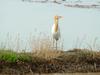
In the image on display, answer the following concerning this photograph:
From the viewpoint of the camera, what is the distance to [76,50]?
13.3 metres

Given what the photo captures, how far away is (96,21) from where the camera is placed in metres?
20.3

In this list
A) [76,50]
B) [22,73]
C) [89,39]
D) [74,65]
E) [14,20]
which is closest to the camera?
[22,73]

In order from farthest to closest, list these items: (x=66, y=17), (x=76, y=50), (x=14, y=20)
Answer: (x=66, y=17) → (x=14, y=20) → (x=76, y=50)

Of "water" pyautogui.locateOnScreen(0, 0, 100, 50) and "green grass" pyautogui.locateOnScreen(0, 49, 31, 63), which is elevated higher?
"water" pyautogui.locateOnScreen(0, 0, 100, 50)

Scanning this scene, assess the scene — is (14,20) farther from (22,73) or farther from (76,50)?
(22,73)

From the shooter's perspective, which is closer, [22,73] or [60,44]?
[22,73]

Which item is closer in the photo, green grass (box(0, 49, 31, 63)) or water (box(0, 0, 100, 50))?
green grass (box(0, 49, 31, 63))

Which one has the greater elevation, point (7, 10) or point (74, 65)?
point (7, 10)

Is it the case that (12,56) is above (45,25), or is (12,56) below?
below

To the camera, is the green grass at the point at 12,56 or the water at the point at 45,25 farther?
the water at the point at 45,25

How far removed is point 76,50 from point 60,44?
98 centimetres

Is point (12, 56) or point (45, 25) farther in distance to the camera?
point (45, 25)

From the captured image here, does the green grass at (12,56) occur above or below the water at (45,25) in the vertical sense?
below

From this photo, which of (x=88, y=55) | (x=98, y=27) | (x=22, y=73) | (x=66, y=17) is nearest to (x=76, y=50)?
(x=88, y=55)
